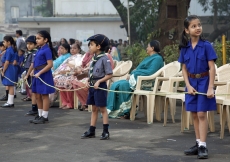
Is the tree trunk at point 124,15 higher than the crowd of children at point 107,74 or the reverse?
higher

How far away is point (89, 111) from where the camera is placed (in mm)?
13125

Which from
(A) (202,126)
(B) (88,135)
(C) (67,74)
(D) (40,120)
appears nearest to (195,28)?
(A) (202,126)

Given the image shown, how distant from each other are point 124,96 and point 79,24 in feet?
86.7

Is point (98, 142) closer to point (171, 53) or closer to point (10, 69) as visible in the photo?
point (10, 69)

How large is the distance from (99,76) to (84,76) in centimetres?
434

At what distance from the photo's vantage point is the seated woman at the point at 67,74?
13641 millimetres

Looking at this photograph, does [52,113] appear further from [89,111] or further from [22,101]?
[22,101]

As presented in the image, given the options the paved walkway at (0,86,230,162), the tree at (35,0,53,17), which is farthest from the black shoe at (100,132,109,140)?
the tree at (35,0,53,17)

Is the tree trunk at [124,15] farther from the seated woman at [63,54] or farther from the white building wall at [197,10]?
the seated woman at [63,54]

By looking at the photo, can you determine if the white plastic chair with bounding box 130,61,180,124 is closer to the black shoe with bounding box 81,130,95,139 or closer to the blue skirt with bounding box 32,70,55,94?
the blue skirt with bounding box 32,70,55,94

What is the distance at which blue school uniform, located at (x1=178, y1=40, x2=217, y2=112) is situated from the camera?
25.2 ft

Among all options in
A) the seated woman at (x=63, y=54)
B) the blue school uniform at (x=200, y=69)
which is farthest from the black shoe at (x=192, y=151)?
the seated woman at (x=63, y=54)

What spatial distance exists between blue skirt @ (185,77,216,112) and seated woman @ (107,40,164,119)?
3.58 meters

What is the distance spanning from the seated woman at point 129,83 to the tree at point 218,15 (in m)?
16.0
